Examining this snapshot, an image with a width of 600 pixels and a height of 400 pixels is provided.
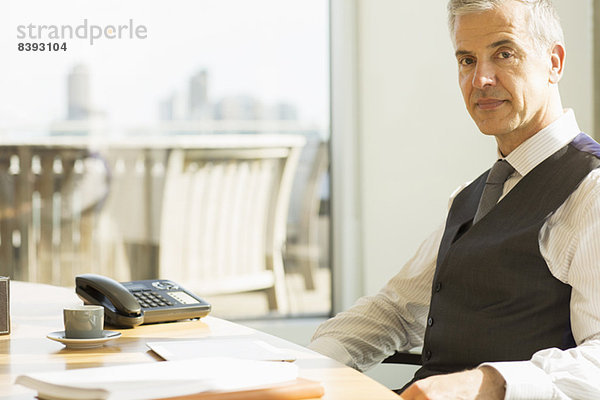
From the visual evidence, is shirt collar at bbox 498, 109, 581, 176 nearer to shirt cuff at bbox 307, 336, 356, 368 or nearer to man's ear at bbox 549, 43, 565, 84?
man's ear at bbox 549, 43, 565, 84

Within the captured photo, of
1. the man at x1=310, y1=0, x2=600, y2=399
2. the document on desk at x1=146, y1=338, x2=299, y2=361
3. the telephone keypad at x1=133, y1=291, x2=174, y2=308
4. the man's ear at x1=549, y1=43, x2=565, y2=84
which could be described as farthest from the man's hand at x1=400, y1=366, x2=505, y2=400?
the man's ear at x1=549, y1=43, x2=565, y2=84

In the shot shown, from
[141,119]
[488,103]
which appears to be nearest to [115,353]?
[488,103]

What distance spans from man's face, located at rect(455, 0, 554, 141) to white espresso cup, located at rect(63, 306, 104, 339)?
896 millimetres

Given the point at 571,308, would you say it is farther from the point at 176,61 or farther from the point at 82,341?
the point at 176,61

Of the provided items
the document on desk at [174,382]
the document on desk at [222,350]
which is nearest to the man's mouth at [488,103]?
the document on desk at [222,350]

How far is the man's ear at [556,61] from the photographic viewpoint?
1705mm

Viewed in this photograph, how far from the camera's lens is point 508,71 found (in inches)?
65.8

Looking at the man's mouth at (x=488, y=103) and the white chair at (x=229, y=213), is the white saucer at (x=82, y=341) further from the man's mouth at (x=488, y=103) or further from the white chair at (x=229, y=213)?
the white chair at (x=229, y=213)

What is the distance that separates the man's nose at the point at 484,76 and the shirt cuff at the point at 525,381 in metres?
0.65

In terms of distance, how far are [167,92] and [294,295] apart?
101 cm

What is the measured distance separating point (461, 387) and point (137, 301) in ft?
2.24

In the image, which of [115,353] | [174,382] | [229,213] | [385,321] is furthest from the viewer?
[229,213]

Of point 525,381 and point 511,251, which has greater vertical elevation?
point 511,251

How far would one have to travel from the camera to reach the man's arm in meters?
1.72
